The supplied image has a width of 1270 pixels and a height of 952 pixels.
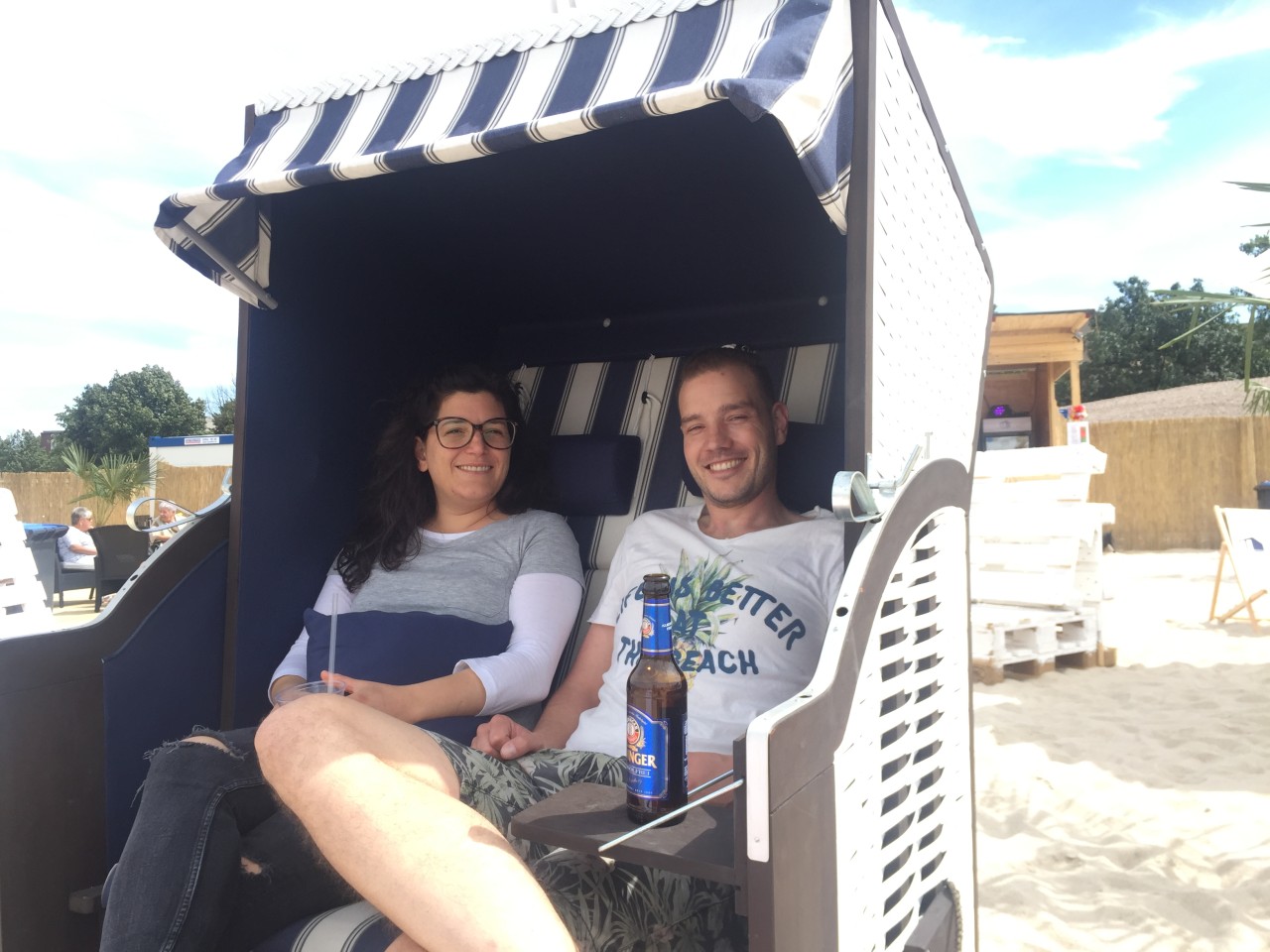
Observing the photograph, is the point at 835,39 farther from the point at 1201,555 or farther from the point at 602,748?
the point at 1201,555

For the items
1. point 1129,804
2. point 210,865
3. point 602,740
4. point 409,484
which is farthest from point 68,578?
point 1129,804

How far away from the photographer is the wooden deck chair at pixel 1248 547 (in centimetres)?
648

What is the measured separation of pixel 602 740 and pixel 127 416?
5790cm

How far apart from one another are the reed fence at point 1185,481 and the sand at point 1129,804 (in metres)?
9.34

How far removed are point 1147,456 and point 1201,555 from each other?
2586 mm

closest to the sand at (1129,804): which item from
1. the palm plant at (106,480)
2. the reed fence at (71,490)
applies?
the palm plant at (106,480)

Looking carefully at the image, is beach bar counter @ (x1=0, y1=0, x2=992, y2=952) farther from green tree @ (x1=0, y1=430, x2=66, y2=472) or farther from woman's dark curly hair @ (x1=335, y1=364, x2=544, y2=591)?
green tree @ (x1=0, y1=430, x2=66, y2=472)

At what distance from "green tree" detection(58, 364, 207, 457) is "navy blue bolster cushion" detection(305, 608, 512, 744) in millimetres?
54057

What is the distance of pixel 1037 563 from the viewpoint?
18.5ft

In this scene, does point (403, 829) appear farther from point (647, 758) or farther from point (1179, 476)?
point (1179, 476)

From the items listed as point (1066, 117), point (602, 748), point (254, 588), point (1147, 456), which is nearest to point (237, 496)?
point (254, 588)

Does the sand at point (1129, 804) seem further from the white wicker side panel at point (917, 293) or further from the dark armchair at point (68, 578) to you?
the dark armchair at point (68, 578)

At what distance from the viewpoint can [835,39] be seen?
1.55 meters

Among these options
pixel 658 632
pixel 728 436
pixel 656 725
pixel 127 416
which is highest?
pixel 127 416
